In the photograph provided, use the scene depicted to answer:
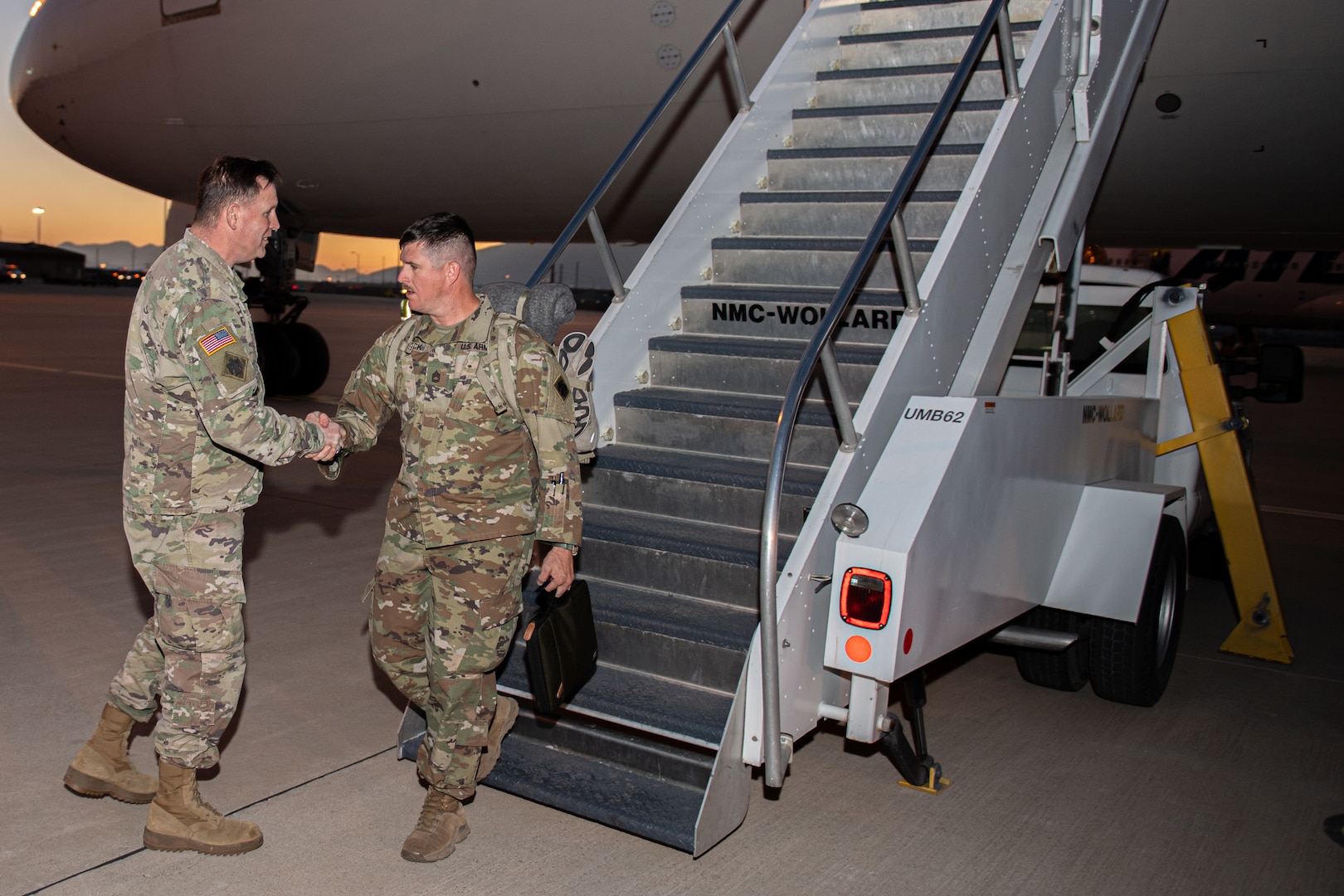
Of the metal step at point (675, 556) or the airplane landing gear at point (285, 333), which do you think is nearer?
the metal step at point (675, 556)

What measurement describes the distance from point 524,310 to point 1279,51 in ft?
17.0

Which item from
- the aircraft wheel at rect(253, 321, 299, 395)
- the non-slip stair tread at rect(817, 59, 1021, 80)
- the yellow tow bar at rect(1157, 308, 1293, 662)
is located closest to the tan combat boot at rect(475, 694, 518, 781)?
the yellow tow bar at rect(1157, 308, 1293, 662)

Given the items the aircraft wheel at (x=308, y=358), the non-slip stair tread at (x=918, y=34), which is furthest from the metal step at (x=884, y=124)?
the aircraft wheel at (x=308, y=358)

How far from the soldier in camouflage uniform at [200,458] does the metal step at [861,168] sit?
265 cm

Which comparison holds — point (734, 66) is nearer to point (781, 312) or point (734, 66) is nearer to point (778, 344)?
point (781, 312)

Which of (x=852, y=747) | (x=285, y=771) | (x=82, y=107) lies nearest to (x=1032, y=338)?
(x=852, y=747)

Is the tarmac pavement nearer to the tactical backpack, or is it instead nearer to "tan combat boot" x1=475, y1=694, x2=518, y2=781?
"tan combat boot" x1=475, y1=694, x2=518, y2=781

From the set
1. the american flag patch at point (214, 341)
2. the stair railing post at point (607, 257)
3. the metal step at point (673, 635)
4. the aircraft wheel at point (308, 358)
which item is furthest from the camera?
the aircraft wheel at point (308, 358)

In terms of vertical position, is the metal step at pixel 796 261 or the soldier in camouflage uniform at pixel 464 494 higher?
the metal step at pixel 796 261

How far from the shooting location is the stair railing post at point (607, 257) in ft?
14.0

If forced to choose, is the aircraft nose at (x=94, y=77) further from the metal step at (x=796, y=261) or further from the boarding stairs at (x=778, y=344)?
the metal step at (x=796, y=261)

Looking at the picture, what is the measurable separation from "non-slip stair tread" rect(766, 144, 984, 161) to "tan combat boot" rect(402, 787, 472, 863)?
315cm

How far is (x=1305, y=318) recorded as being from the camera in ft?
80.4

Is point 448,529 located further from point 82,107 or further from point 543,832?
point 82,107
